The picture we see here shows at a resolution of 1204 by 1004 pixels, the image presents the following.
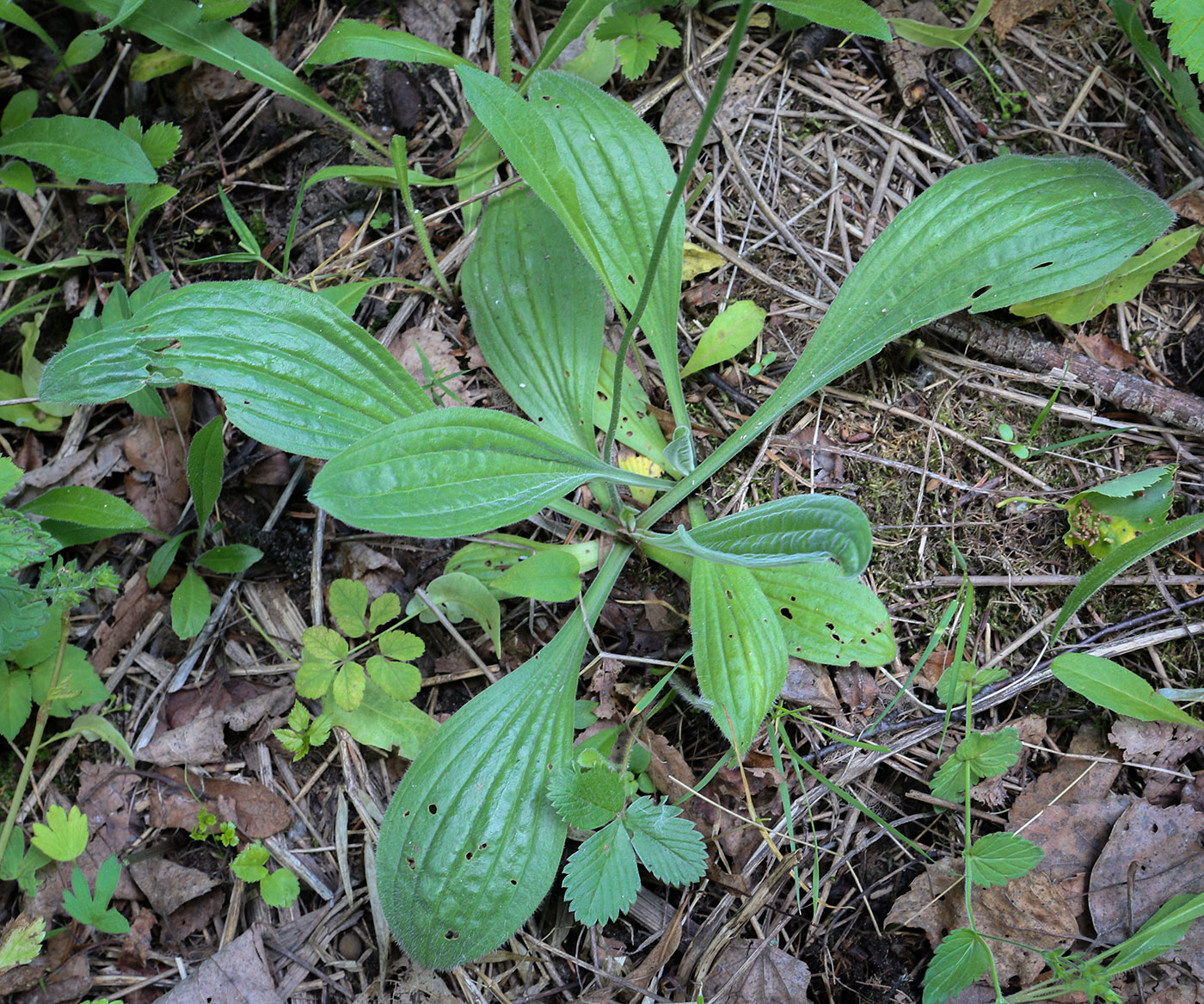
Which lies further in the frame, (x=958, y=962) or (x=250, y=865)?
(x=250, y=865)

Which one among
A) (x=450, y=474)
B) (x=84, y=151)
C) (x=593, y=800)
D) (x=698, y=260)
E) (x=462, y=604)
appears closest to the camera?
(x=450, y=474)

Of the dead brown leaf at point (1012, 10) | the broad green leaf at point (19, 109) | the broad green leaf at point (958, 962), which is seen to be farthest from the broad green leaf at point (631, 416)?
the broad green leaf at point (19, 109)

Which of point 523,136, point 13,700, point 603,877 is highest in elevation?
point 523,136

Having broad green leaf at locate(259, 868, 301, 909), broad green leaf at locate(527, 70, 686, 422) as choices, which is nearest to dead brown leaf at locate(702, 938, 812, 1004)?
broad green leaf at locate(259, 868, 301, 909)

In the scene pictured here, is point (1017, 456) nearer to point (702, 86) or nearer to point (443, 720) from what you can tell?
point (702, 86)

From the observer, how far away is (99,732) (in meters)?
1.93

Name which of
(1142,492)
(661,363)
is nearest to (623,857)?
(661,363)

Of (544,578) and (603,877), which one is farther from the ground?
(544,578)

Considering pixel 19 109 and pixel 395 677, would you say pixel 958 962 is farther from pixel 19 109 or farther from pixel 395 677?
pixel 19 109

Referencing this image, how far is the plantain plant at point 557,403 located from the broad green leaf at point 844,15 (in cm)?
2

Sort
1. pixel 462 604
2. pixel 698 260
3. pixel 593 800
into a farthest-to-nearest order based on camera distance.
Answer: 1. pixel 698 260
2. pixel 462 604
3. pixel 593 800

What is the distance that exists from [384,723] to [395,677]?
0.13 metres

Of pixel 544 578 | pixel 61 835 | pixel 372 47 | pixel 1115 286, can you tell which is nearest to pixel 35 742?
pixel 61 835

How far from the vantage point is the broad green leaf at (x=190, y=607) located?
195 cm
